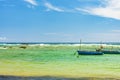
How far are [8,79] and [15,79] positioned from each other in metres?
0.52

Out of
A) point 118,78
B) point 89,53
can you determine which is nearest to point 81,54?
point 89,53

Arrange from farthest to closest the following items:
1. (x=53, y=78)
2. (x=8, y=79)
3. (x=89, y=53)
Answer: (x=89, y=53), (x=53, y=78), (x=8, y=79)

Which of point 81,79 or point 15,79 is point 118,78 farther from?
point 15,79

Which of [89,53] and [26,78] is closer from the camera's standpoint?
[26,78]

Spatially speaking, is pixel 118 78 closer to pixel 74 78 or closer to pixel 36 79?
pixel 74 78

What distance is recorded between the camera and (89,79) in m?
24.1

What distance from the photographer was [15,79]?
2292 cm

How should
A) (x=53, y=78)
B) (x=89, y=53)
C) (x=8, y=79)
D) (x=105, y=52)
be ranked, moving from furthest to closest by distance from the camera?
(x=105, y=52) → (x=89, y=53) → (x=53, y=78) → (x=8, y=79)

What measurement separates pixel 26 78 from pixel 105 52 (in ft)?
182

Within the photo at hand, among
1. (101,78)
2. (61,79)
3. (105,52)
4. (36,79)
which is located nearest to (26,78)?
(36,79)

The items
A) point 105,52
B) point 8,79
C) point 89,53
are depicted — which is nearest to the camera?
point 8,79

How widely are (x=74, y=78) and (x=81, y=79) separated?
68 cm

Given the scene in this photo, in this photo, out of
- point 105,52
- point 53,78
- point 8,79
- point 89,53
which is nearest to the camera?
point 8,79

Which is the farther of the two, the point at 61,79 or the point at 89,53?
the point at 89,53
